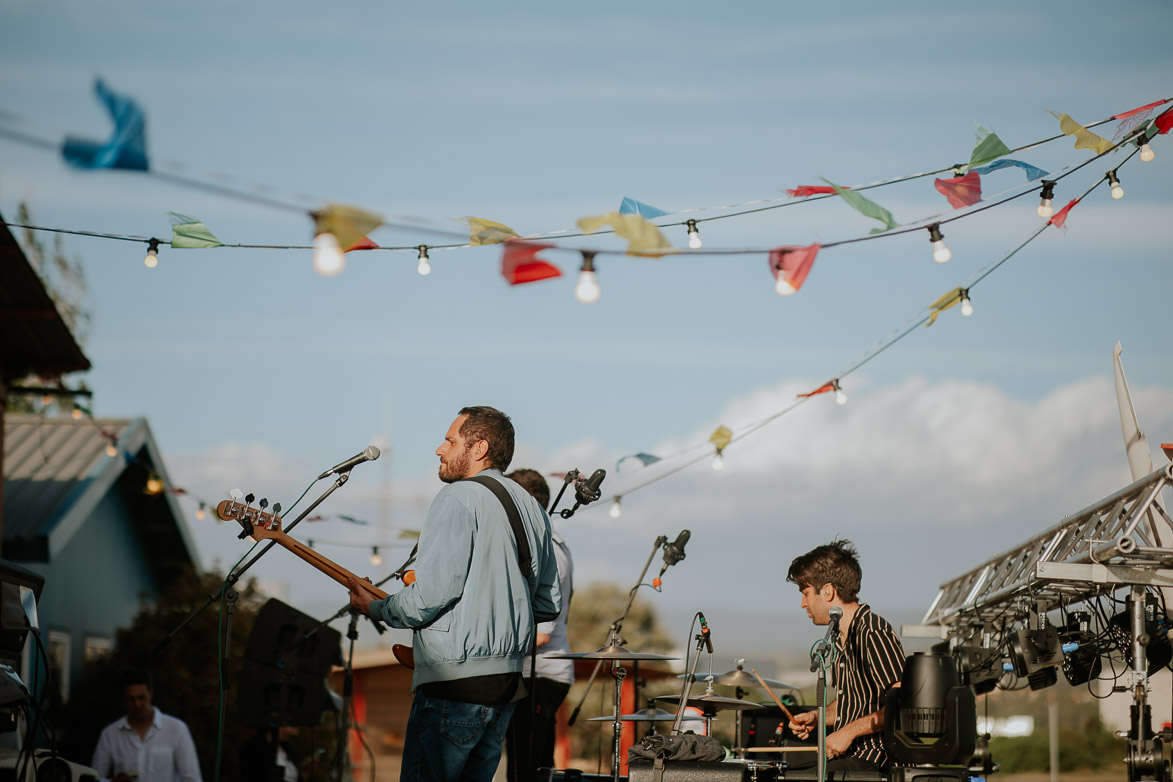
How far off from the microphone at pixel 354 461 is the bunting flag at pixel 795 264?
177 cm

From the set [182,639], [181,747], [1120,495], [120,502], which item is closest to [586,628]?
[120,502]

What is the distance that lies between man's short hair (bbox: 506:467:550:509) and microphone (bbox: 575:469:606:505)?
1.33 ft

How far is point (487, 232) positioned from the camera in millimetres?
4457

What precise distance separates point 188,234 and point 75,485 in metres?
8.52

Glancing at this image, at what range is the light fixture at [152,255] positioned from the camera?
5.05 metres

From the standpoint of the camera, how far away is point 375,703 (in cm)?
1708

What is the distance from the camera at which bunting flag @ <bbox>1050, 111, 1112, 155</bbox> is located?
4879mm

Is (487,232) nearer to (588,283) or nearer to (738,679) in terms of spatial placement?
(588,283)

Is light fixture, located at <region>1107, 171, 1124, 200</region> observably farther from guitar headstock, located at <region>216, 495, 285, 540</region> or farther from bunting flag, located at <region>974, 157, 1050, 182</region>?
guitar headstock, located at <region>216, 495, 285, 540</region>

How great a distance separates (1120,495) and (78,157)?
4.42 meters

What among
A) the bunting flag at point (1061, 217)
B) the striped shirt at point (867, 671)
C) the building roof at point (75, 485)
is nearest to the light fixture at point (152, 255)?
the striped shirt at point (867, 671)

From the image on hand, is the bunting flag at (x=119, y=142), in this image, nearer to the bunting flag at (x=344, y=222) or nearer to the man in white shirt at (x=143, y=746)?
the bunting flag at (x=344, y=222)

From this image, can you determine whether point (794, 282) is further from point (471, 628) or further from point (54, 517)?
point (54, 517)

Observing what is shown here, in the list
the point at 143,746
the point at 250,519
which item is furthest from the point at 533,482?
the point at 143,746
